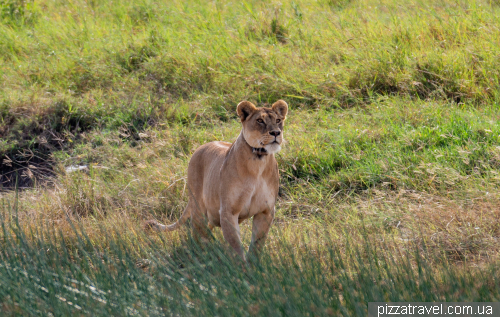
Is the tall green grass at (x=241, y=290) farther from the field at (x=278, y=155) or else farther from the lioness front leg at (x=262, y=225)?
the lioness front leg at (x=262, y=225)

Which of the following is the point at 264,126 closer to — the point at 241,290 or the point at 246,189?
the point at 246,189

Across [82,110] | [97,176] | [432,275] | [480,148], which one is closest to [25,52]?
[82,110]

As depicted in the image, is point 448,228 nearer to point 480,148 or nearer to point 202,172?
point 480,148

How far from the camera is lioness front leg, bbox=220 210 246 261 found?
410cm

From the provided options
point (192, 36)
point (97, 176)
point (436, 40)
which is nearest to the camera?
point (97, 176)

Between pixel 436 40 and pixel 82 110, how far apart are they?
4596 mm

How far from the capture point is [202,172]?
15.8 feet

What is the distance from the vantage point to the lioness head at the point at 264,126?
4.15m

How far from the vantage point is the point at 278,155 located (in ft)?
19.6

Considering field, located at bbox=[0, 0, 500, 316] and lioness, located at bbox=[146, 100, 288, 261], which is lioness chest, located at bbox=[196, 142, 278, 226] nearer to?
lioness, located at bbox=[146, 100, 288, 261]

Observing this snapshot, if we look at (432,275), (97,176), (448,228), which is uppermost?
(432,275)

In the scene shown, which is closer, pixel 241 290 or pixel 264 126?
pixel 241 290

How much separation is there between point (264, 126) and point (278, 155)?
1.78 m

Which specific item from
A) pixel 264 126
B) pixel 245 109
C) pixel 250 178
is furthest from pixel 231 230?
pixel 245 109
